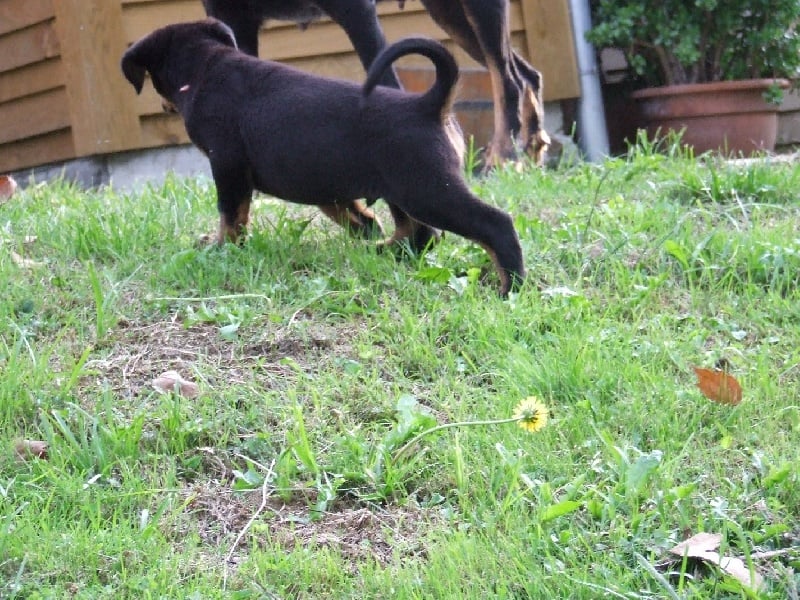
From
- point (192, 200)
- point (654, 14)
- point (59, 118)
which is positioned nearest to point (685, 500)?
point (192, 200)

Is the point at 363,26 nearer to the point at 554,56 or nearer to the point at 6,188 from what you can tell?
the point at 6,188

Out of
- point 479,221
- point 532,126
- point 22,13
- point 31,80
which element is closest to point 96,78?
point 31,80

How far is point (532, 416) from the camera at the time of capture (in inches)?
101

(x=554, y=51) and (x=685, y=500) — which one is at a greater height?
(x=554, y=51)

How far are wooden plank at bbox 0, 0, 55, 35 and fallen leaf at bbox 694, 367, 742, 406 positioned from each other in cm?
579

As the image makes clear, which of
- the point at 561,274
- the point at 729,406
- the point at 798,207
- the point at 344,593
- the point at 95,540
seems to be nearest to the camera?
the point at 344,593

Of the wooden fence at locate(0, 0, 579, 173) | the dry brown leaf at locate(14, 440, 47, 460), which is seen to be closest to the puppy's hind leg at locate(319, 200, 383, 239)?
the dry brown leaf at locate(14, 440, 47, 460)

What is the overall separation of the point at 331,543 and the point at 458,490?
1.06 feet

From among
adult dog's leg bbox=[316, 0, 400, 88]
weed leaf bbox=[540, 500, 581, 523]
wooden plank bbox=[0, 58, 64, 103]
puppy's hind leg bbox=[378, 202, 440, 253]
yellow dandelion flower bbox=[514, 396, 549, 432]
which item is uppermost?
adult dog's leg bbox=[316, 0, 400, 88]

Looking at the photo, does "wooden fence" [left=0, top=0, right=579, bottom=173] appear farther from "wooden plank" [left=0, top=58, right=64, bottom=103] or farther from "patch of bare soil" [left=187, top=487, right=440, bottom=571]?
"patch of bare soil" [left=187, top=487, right=440, bottom=571]

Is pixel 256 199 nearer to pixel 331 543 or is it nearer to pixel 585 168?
pixel 585 168

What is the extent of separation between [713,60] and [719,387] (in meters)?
5.24

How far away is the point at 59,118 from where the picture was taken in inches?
288

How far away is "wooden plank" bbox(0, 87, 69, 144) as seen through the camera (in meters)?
7.30
